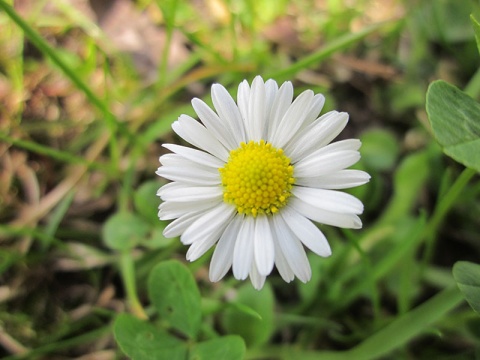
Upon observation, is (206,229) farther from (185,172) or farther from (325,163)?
(325,163)

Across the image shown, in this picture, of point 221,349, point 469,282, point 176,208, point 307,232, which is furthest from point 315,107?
point 221,349

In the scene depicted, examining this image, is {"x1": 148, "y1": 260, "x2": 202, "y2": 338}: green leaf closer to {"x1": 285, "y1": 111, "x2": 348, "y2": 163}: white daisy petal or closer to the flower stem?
the flower stem

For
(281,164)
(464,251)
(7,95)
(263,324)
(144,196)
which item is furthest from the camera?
(7,95)

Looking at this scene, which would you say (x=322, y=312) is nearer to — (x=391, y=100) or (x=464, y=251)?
(x=464, y=251)

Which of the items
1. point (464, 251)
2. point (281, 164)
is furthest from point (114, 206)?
point (464, 251)

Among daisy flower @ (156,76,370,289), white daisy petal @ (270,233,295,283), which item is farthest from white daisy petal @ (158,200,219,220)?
white daisy petal @ (270,233,295,283)

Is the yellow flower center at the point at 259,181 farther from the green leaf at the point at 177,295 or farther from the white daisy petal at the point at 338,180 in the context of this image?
the green leaf at the point at 177,295
